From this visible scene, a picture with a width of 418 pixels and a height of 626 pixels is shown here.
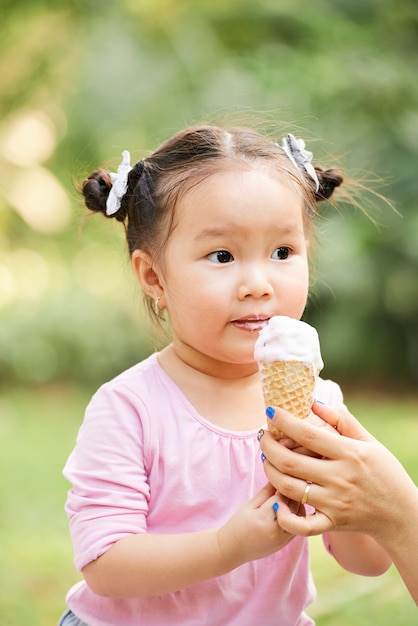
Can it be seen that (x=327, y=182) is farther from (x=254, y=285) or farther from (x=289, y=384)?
(x=289, y=384)

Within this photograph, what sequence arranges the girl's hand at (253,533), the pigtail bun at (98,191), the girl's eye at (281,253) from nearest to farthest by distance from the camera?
the girl's hand at (253,533) < the girl's eye at (281,253) < the pigtail bun at (98,191)

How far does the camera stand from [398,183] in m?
7.65

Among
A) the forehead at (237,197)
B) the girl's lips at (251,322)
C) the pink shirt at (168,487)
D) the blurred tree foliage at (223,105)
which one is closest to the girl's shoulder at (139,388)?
the pink shirt at (168,487)

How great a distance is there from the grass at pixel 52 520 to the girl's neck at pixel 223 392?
5.35 ft

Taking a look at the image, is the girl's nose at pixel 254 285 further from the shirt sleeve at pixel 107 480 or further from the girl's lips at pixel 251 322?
the shirt sleeve at pixel 107 480

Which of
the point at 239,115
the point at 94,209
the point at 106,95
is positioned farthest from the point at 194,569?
the point at 106,95

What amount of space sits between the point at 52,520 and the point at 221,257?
327 cm

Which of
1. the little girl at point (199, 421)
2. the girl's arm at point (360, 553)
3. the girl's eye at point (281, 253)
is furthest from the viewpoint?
the girl's arm at point (360, 553)

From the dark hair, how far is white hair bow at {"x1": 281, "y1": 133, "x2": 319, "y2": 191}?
0.02 meters

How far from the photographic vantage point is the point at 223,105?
7.21m

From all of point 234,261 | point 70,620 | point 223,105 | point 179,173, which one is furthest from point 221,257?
point 223,105

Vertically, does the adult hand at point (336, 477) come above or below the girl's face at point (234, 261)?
below

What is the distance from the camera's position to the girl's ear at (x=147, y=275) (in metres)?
2.02

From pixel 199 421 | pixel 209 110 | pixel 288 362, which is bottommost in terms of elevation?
pixel 199 421
